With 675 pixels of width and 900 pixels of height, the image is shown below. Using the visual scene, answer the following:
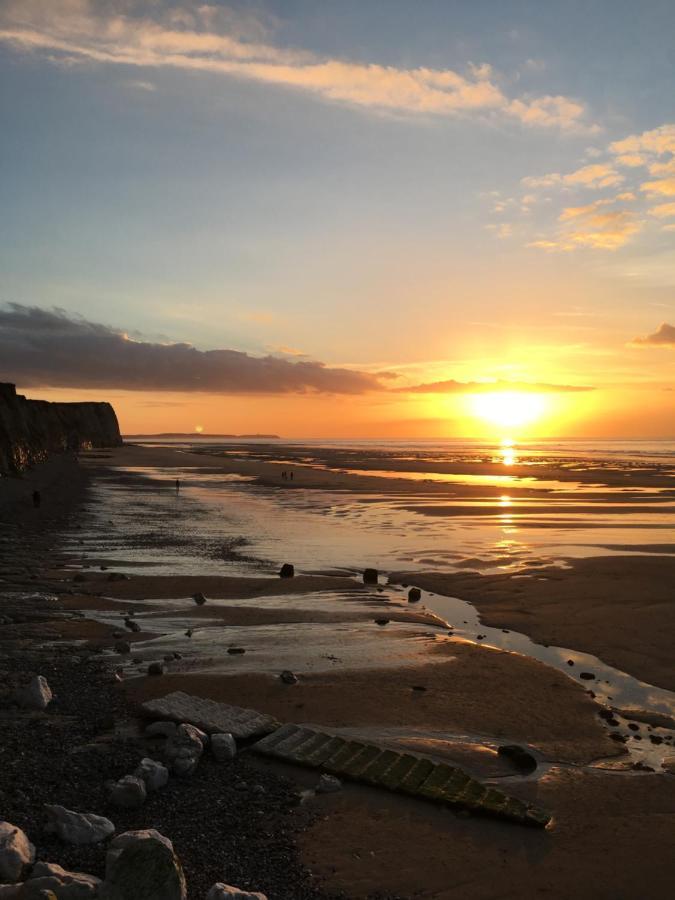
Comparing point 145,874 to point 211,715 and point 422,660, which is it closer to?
point 211,715

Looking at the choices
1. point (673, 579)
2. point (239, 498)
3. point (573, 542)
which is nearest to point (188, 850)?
point (673, 579)

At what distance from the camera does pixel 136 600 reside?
14.6 meters

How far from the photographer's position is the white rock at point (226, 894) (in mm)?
4629

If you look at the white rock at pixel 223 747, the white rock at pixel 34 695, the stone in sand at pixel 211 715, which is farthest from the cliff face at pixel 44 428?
the white rock at pixel 223 747

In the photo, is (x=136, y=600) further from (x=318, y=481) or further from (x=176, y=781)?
(x=318, y=481)

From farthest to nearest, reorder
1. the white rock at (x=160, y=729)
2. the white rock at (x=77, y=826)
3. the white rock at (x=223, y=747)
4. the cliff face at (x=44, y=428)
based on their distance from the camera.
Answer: the cliff face at (x=44, y=428), the white rock at (x=160, y=729), the white rock at (x=223, y=747), the white rock at (x=77, y=826)

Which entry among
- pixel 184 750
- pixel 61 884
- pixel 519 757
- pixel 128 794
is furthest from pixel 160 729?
pixel 519 757

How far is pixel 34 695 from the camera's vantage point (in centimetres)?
820

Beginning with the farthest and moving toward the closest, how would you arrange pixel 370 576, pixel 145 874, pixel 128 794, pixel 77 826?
pixel 370 576 < pixel 128 794 < pixel 77 826 < pixel 145 874

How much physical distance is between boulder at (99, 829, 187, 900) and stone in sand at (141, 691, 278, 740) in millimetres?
2963

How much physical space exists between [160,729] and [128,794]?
Answer: 5.24 ft

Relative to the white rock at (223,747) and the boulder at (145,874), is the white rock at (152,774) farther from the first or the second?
the boulder at (145,874)

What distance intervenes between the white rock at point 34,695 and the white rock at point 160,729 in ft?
4.93

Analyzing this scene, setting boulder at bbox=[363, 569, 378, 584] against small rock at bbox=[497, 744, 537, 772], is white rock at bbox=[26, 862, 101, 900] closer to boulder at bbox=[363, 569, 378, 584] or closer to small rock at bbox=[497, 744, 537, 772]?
small rock at bbox=[497, 744, 537, 772]
